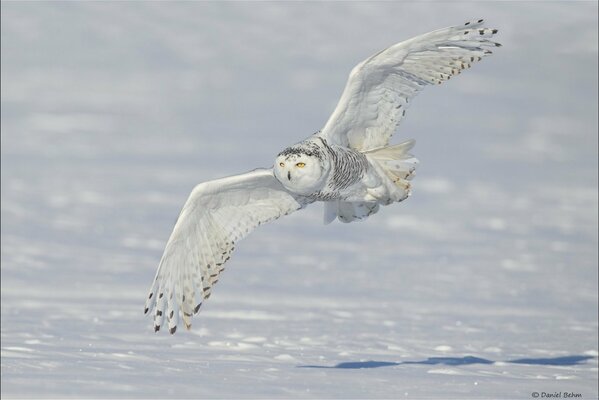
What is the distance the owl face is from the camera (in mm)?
8320

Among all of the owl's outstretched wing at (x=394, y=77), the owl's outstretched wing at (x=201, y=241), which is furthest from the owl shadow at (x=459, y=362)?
the owl's outstretched wing at (x=394, y=77)

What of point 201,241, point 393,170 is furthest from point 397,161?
point 201,241

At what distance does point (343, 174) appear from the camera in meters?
8.84

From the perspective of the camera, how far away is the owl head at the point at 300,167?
27.3 feet

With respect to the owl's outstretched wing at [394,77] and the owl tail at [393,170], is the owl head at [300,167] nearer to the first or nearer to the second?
the owl's outstretched wing at [394,77]

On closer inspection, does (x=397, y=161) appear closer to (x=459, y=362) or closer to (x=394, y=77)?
(x=394, y=77)

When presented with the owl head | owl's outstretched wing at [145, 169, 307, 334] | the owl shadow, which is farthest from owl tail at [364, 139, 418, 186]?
the owl shadow

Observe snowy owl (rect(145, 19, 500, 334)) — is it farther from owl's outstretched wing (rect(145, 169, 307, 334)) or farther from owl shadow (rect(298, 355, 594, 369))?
owl shadow (rect(298, 355, 594, 369))

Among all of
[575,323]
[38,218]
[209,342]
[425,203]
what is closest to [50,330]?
[209,342]

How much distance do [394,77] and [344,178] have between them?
897mm

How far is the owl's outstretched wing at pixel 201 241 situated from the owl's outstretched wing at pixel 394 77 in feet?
2.22

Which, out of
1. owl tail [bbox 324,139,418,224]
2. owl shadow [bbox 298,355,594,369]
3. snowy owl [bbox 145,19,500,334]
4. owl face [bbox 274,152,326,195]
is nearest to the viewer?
owl face [bbox 274,152,326,195]

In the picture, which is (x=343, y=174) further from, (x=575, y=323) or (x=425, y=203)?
(x=425, y=203)

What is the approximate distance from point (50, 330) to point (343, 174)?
11.1 ft
